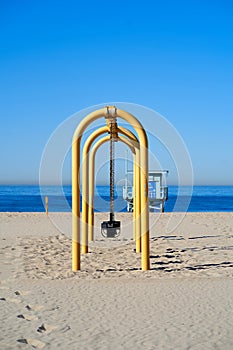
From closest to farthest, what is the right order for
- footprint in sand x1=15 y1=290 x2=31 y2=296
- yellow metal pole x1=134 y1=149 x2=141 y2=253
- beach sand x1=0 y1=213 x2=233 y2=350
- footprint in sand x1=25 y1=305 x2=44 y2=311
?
beach sand x1=0 y1=213 x2=233 y2=350, footprint in sand x1=25 y1=305 x2=44 y2=311, footprint in sand x1=15 y1=290 x2=31 y2=296, yellow metal pole x1=134 y1=149 x2=141 y2=253

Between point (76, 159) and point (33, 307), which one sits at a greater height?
point (76, 159)

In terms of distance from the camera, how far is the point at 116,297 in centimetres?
630

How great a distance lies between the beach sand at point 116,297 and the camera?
4516 millimetres

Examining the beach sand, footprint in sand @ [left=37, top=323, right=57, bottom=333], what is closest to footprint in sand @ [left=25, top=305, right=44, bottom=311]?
the beach sand

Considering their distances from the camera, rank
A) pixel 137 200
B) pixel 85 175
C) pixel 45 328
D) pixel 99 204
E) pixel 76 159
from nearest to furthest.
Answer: pixel 45 328 → pixel 76 159 → pixel 85 175 → pixel 137 200 → pixel 99 204

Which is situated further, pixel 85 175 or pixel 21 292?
pixel 85 175

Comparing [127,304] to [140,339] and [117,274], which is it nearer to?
[140,339]

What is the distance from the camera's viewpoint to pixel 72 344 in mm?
4324

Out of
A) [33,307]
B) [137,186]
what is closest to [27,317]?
[33,307]

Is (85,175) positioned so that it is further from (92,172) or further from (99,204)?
(99,204)

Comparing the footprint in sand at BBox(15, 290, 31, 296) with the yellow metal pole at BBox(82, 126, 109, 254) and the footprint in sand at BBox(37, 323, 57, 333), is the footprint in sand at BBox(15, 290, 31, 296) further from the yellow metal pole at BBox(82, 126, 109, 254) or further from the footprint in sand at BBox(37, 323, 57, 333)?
the yellow metal pole at BBox(82, 126, 109, 254)

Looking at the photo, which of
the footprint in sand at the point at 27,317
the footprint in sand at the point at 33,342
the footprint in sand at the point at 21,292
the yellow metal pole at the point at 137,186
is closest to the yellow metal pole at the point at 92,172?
the yellow metal pole at the point at 137,186

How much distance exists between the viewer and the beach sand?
4516 mm

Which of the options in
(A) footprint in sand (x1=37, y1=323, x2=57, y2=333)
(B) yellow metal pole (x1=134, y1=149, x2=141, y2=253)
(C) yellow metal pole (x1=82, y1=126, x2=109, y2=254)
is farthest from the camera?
(B) yellow metal pole (x1=134, y1=149, x2=141, y2=253)
